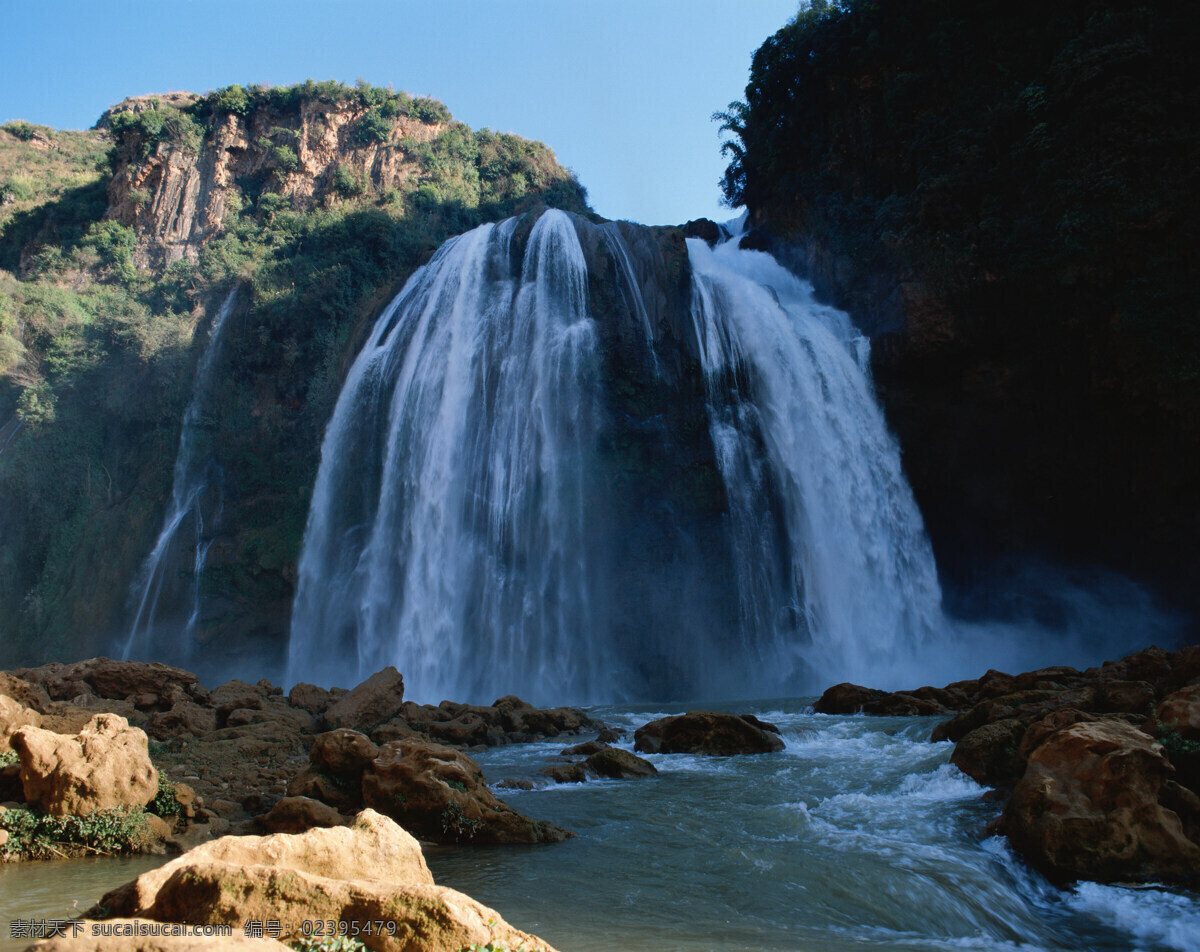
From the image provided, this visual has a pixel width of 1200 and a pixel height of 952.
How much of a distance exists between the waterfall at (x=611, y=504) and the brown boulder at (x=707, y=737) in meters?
8.90

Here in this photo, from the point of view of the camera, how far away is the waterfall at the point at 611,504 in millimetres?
19859

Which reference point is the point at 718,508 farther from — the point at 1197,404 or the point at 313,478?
the point at 313,478

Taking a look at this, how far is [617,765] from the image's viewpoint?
8.87 m

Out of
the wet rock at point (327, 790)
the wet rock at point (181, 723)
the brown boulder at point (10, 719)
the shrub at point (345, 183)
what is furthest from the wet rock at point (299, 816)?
the shrub at point (345, 183)

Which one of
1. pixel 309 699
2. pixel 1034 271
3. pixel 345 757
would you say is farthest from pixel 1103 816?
pixel 1034 271

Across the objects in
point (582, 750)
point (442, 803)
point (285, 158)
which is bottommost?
point (582, 750)

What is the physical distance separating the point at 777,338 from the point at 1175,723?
58.1ft

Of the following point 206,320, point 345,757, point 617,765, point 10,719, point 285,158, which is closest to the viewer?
point 345,757

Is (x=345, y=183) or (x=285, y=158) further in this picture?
(x=285, y=158)

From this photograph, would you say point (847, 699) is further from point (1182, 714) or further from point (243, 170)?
point (243, 170)

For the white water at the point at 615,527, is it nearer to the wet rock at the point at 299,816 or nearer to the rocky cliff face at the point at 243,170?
the wet rock at the point at 299,816

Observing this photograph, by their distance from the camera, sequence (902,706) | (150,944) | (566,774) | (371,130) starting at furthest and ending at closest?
(371,130)
(902,706)
(566,774)
(150,944)

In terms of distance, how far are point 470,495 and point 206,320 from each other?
1817 cm

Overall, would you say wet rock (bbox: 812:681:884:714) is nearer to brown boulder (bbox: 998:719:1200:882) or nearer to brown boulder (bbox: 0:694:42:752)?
brown boulder (bbox: 998:719:1200:882)
